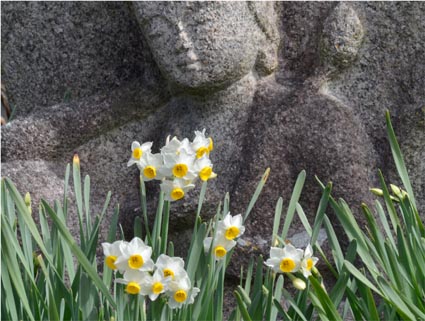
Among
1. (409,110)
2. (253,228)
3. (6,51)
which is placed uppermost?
(6,51)

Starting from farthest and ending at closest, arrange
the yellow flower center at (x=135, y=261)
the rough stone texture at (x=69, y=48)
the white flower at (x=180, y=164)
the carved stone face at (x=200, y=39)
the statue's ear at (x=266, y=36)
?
the rough stone texture at (x=69, y=48), the statue's ear at (x=266, y=36), the carved stone face at (x=200, y=39), the white flower at (x=180, y=164), the yellow flower center at (x=135, y=261)

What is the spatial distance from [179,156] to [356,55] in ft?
3.75

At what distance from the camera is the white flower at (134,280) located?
5.63ft

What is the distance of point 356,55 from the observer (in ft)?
9.14

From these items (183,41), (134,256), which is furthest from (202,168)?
(183,41)

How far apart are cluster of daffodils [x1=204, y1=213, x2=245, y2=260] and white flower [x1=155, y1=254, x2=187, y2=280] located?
13 centimetres

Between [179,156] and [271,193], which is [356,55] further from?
[179,156]

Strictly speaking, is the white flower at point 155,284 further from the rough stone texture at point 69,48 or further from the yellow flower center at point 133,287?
the rough stone texture at point 69,48

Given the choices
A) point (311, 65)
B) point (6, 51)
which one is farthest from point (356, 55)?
point (6, 51)

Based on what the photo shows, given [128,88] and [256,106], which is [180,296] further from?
[128,88]

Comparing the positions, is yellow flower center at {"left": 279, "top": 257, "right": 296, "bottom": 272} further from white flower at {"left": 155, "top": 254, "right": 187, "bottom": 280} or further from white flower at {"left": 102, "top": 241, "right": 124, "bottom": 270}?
white flower at {"left": 102, "top": 241, "right": 124, "bottom": 270}

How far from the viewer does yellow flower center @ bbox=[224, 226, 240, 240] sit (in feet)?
5.96

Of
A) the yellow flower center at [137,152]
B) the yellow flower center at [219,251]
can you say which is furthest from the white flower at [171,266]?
the yellow flower center at [137,152]

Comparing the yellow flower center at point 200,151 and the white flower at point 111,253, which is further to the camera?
the yellow flower center at point 200,151
